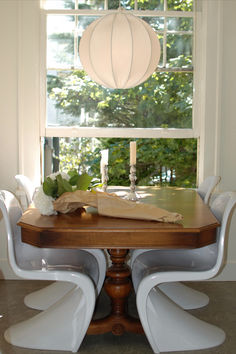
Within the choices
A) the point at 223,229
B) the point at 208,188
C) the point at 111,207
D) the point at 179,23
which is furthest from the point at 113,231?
the point at 179,23

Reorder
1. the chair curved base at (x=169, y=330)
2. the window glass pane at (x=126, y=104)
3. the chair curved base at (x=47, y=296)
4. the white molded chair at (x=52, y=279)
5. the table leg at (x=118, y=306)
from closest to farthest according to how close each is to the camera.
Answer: the white molded chair at (x=52, y=279), the chair curved base at (x=169, y=330), the table leg at (x=118, y=306), the chair curved base at (x=47, y=296), the window glass pane at (x=126, y=104)

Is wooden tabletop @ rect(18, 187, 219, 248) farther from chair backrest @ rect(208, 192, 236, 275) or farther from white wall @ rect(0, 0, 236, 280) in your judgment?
white wall @ rect(0, 0, 236, 280)

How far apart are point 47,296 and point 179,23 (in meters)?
2.41

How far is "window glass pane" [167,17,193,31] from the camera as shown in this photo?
3951 millimetres

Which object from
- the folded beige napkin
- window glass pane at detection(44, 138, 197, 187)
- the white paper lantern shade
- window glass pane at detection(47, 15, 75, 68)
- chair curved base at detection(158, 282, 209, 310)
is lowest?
chair curved base at detection(158, 282, 209, 310)

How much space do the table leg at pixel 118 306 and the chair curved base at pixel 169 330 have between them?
18cm

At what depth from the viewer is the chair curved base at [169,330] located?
2535 millimetres

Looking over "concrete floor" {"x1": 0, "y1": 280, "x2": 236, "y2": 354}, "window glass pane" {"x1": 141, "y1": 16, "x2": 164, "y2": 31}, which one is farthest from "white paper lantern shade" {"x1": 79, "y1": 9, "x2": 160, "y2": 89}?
"concrete floor" {"x1": 0, "y1": 280, "x2": 236, "y2": 354}

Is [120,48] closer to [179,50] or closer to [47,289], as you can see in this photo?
[179,50]

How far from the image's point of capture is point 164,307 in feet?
8.54

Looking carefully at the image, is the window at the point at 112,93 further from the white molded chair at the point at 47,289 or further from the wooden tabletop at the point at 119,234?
the wooden tabletop at the point at 119,234

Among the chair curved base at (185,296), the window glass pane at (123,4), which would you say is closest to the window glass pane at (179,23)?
the window glass pane at (123,4)

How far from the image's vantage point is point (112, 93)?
13.1ft

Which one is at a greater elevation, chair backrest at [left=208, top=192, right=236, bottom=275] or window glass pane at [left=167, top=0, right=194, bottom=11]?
window glass pane at [left=167, top=0, right=194, bottom=11]
